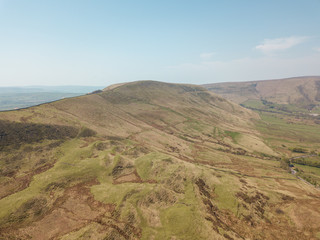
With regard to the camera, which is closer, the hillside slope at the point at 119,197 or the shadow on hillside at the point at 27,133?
the hillside slope at the point at 119,197

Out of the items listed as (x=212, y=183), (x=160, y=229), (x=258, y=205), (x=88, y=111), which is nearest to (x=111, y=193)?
(x=160, y=229)

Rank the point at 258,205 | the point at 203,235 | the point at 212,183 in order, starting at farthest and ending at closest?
the point at 212,183 → the point at 258,205 → the point at 203,235

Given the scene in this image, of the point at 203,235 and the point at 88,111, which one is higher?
the point at 88,111

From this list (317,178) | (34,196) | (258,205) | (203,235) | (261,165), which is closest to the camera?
(203,235)

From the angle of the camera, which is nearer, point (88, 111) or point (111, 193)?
point (111, 193)

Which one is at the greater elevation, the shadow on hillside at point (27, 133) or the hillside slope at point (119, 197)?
the shadow on hillside at point (27, 133)

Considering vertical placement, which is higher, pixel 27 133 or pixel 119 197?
pixel 27 133

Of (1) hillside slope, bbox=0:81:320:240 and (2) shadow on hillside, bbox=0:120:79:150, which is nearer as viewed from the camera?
(1) hillside slope, bbox=0:81:320:240

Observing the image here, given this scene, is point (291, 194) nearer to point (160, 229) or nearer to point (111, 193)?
point (160, 229)

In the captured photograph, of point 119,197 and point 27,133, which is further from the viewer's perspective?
point 27,133

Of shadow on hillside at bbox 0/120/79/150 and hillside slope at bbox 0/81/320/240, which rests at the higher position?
shadow on hillside at bbox 0/120/79/150

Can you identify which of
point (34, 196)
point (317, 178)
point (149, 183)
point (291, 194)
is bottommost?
point (317, 178)
